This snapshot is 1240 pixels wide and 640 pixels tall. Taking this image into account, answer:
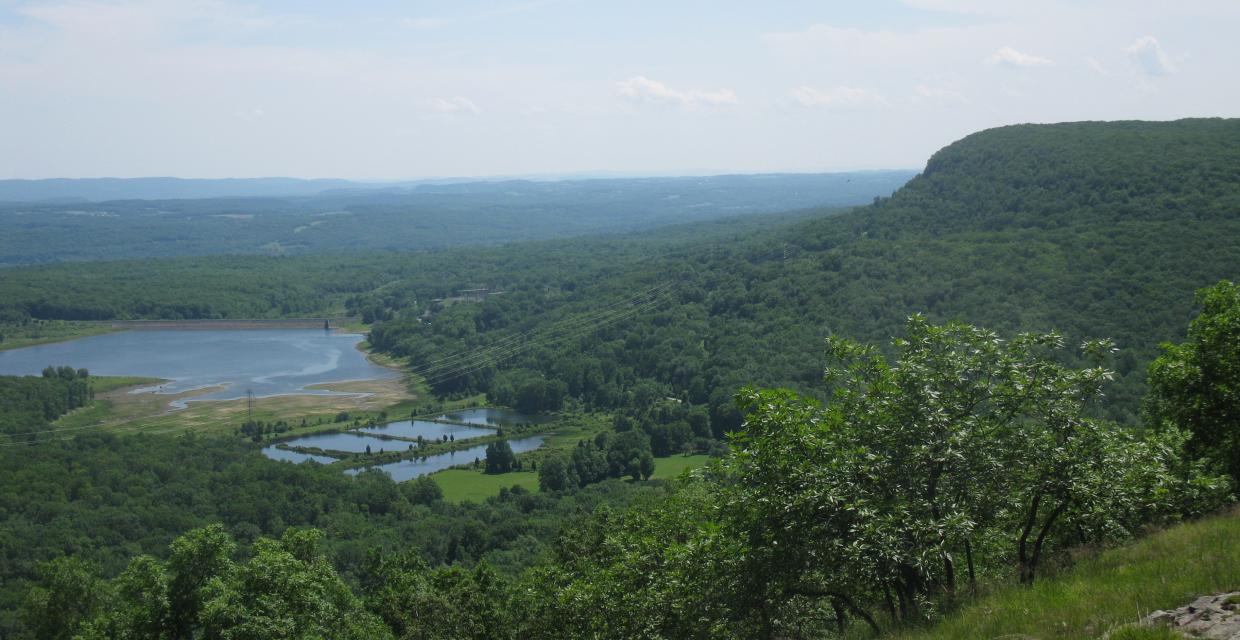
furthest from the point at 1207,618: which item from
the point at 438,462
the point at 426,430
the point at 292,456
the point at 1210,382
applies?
the point at 426,430

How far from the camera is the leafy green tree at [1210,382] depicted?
53.3 feet

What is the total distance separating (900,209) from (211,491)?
70.5 meters

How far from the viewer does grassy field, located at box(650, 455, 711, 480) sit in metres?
63.1

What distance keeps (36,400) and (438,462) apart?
40.7 m

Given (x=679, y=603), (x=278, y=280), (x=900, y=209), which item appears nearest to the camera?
(x=679, y=603)

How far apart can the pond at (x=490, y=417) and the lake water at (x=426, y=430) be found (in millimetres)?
1960

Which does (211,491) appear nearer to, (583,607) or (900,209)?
(583,607)

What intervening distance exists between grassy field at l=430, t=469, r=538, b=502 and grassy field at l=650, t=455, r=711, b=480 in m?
8.78

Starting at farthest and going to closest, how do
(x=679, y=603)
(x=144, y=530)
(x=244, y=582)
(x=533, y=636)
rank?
(x=144, y=530), (x=533, y=636), (x=244, y=582), (x=679, y=603)

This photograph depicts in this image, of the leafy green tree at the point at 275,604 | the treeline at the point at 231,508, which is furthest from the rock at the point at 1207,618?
the treeline at the point at 231,508

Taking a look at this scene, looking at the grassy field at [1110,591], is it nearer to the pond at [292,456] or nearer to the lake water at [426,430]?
the pond at [292,456]

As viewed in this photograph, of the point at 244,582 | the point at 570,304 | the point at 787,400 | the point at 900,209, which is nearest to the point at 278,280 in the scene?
the point at 570,304

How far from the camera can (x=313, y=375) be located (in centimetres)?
10056

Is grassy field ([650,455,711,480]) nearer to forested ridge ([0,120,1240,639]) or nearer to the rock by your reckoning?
forested ridge ([0,120,1240,639])
